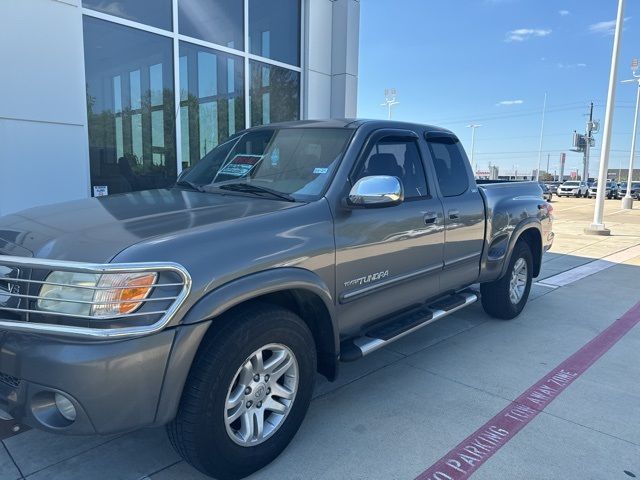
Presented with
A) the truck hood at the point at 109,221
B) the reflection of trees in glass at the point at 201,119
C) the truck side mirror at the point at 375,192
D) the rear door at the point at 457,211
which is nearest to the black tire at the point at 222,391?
the truck hood at the point at 109,221

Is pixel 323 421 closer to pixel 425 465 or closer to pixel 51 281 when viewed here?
pixel 425 465

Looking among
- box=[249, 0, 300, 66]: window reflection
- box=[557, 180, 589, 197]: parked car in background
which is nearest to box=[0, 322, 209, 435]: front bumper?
box=[249, 0, 300, 66]: window reflection

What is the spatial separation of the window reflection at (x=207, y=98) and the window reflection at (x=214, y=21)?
0.76 feet

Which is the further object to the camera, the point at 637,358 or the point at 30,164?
the point at 30,164

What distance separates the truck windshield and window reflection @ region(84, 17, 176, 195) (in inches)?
140

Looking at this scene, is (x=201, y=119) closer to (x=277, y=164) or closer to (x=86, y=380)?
(x=277, y=164)

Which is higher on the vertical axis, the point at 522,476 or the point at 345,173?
the point at 345,173

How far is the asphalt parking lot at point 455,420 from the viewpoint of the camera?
2756 millimetres

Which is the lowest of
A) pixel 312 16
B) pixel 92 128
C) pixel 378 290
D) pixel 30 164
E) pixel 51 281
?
pixel 378 290

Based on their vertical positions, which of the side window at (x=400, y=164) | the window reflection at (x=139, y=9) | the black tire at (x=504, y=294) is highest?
the window reflection at (x=139, y=9)

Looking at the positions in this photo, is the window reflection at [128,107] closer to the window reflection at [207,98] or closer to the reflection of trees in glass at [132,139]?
the reflection of trees in glass at [132,139]

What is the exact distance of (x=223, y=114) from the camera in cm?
871

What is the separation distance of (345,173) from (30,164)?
179 inches

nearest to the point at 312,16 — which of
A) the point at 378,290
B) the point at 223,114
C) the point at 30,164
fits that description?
the point at 223,114
